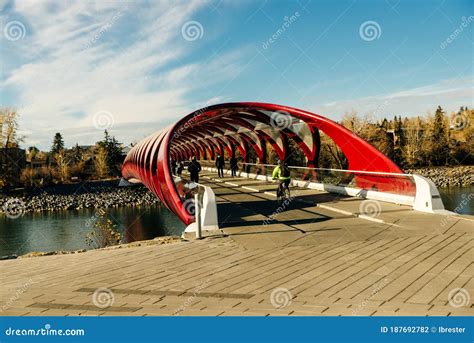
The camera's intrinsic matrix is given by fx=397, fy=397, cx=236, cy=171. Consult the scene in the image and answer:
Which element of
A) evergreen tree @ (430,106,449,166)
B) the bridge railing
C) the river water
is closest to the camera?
the bridge railing

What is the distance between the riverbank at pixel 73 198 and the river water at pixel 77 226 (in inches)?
104

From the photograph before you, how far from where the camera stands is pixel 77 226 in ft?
111

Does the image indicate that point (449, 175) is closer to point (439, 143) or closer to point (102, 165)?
point (439, 143)

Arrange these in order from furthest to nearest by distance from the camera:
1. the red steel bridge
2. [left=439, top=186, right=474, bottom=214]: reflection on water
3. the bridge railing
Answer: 1. [left=439, top=186, right=474, bottom=214]: reflection on water
2. the red steel bridge
3. the bridge railing

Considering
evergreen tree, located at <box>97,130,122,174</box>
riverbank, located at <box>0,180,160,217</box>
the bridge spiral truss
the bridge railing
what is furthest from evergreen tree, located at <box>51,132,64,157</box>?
the bridge railing

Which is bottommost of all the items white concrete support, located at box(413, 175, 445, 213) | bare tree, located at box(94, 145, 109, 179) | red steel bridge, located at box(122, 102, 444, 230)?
white concrete support, located at box(413, 175, 445, 213)

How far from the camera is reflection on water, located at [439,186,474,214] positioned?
29.9 meters

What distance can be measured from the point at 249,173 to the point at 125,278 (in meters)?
22.4

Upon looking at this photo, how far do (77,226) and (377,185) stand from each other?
2783cm

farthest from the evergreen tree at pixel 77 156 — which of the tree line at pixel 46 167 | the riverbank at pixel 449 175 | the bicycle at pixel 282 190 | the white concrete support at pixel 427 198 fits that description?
the white concrete support at pixel 427 198

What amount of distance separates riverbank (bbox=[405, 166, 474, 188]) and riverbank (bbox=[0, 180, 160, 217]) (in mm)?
36824

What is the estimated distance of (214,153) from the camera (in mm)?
51625

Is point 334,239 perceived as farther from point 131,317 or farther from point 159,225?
point 159,225

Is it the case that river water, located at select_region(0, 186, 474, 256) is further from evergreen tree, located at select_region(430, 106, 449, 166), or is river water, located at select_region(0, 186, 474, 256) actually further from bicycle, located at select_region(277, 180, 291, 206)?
evergreen tree, located at select_region(430, 106, 449, 166)
